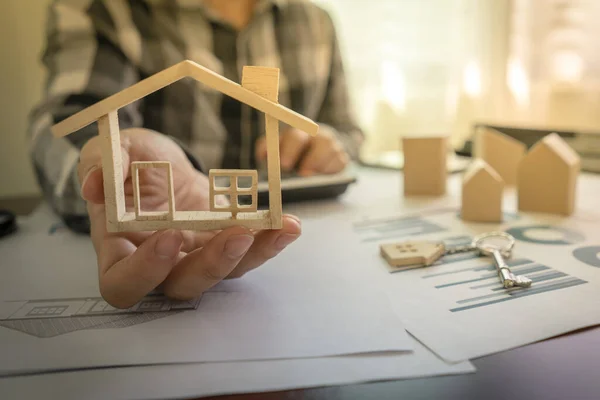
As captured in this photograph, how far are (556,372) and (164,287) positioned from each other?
0.99 feet

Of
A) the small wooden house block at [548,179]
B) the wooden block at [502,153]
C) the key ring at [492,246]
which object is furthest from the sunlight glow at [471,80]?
the key ring at [492,246]

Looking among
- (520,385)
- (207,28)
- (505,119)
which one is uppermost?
(207,28)

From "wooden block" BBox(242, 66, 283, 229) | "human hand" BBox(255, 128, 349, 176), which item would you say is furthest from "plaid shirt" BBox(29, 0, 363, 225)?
"wooden block" BBox(242, 66, 283, 229)

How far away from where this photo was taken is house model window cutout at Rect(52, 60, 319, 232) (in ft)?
1.28

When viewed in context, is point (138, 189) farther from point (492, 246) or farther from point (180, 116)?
point (180, 116)

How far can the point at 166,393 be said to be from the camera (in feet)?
1.02

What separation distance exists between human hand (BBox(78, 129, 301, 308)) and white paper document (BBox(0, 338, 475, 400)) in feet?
0.27

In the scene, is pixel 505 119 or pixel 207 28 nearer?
pixel 207 28

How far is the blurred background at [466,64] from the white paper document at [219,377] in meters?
1.27

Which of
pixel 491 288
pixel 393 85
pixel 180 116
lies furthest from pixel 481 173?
pixel 393 85

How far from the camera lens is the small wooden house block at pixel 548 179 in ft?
2.33

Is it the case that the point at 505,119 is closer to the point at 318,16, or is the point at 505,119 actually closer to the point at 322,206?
the point at 318,16

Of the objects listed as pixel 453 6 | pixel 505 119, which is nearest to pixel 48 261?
pixel 453 6

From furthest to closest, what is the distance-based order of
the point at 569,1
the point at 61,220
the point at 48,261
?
the point at 569,1, the point at 61,220, the point at 48,261
